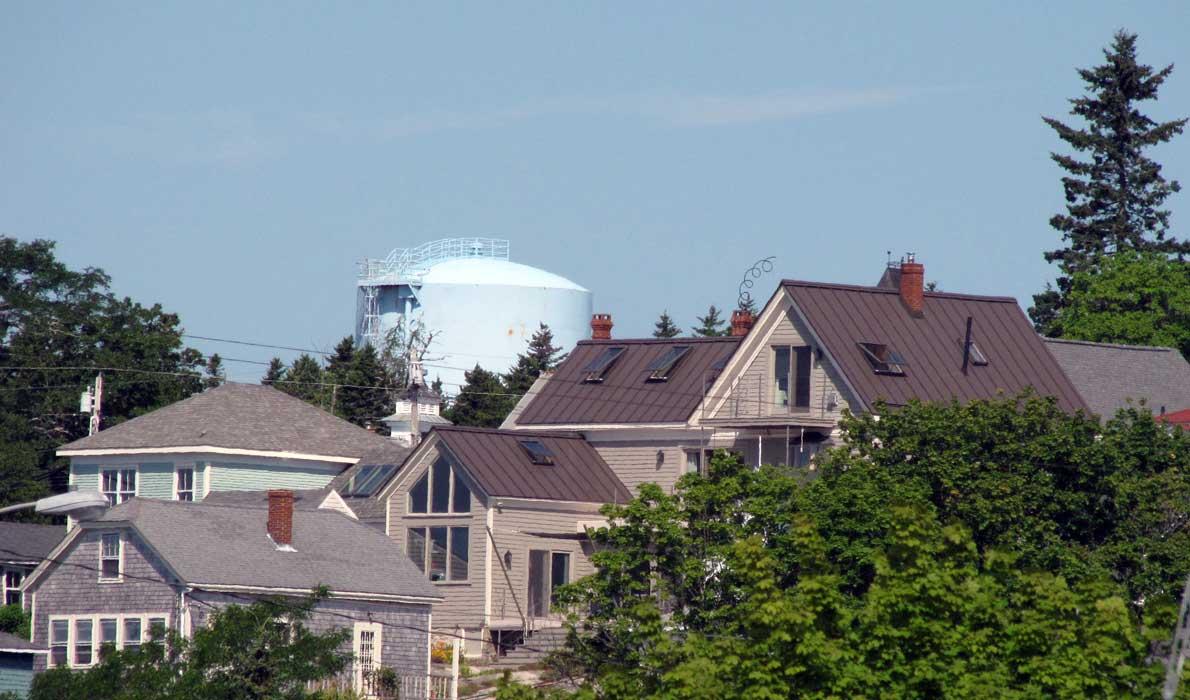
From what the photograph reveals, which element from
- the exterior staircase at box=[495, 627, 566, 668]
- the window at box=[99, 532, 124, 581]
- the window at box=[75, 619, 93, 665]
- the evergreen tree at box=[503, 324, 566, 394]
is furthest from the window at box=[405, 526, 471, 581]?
the evergreen tree at box=[503, 324, 566, 394]

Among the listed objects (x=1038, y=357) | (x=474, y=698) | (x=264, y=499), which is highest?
(x=1038, y=357)

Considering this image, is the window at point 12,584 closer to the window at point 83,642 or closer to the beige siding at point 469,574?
the beige siding at point 469,574

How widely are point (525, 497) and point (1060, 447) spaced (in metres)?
16.5

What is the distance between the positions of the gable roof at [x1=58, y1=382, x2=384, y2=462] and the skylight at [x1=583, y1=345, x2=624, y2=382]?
31.5 feet

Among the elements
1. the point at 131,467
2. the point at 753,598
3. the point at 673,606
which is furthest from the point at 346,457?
the point at 753,598

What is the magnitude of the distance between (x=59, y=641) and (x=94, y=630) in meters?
1.10

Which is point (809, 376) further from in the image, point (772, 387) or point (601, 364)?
point (601, 364)

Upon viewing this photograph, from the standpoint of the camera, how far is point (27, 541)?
69.8 metres

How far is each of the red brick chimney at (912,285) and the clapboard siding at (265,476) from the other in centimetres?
2113

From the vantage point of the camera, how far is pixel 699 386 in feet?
211

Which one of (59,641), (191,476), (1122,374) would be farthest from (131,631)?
(1122,374)

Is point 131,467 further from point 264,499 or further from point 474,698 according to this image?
point 474,698

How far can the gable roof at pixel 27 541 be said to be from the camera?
6612cm

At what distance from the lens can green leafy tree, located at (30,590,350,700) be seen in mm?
43719
